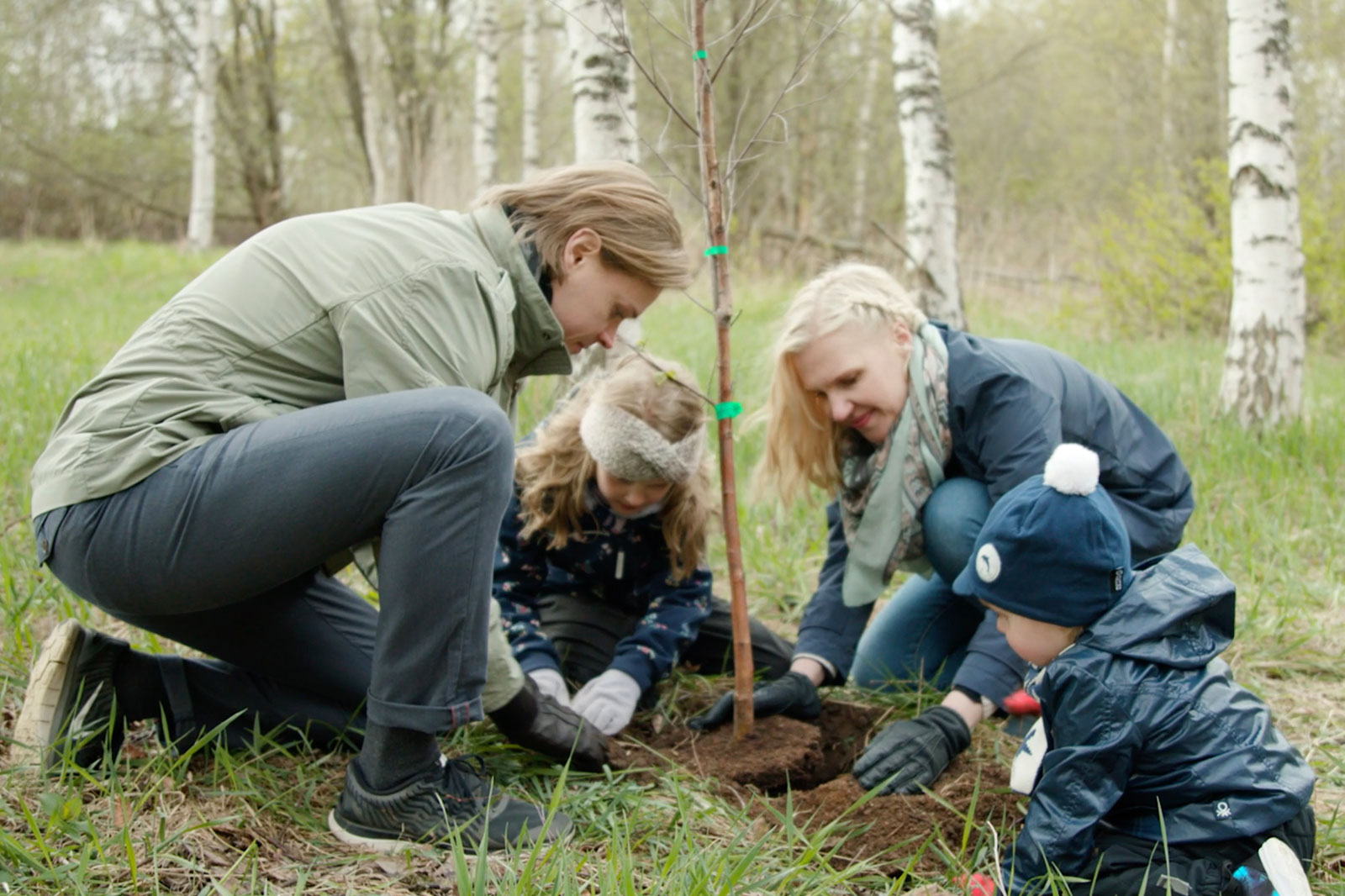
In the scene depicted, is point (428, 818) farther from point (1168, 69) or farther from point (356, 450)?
point (1168, 69)

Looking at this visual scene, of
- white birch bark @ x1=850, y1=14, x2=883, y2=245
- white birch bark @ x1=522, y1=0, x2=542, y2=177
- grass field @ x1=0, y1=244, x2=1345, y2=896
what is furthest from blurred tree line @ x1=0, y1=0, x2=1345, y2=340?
grass field @ x1=0, y1=244, x2=1345, y2=896

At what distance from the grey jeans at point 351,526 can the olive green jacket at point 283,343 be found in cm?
6

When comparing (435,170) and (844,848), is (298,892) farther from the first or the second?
(435,170)

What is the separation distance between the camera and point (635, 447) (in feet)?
8.50

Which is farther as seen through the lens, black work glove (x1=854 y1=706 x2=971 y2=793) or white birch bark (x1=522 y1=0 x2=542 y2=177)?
white birch bark (x1=522 y1=0 x2=542 y2=177)

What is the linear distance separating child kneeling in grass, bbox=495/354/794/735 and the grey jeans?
0.73 metres

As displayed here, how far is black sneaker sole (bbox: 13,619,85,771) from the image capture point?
207 centimetres

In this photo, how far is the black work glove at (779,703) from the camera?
2590 millimetres

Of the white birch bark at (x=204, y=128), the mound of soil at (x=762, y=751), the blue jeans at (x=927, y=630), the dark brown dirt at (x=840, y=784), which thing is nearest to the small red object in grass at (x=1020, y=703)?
the dark brown dirt at (x=840, y=784)

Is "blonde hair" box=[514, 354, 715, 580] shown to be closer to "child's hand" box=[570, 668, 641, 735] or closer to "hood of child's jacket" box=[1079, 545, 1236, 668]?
"child's hand" box=[570, 668, 641, 735]

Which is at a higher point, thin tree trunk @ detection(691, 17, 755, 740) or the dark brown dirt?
thin tree trunk @ detection(691, 17, 755, 740)

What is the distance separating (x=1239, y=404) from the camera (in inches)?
205

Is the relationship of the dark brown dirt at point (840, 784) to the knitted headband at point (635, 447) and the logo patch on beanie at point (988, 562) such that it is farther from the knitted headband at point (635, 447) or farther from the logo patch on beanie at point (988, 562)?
the knitted headband at point (635, 447)

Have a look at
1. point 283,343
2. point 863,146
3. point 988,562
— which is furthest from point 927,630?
point 863,146
